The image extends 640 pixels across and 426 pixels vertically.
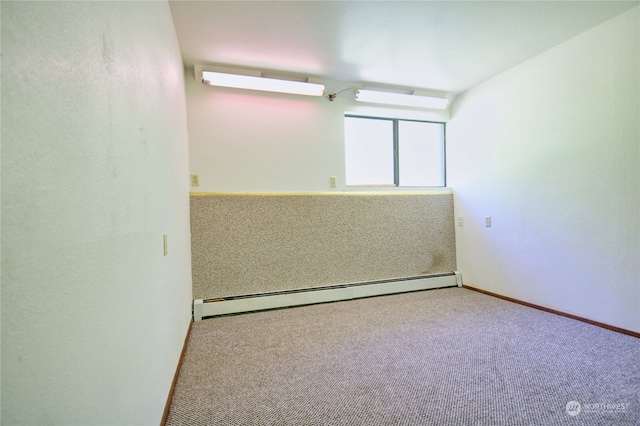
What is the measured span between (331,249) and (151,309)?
2.14 m

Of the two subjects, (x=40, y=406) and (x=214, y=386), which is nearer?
(x=40, y=406)

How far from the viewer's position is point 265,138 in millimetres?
2986

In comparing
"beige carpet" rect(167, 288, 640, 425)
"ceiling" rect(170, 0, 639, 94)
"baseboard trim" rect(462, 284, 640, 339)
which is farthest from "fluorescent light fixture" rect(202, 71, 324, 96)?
"baseboard trim" rect(462, 284, 640, 339)

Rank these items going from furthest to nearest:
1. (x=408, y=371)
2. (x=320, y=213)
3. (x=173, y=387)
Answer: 1. (x=320, y=213)
2. (x=408, y=371)
3. (x=173, y=387)

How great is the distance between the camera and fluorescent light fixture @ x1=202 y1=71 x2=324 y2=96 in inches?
103

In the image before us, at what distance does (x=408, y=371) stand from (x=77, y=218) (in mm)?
1806

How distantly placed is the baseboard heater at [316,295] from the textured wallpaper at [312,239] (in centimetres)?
7

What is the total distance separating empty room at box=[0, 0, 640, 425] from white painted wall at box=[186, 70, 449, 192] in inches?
0.9

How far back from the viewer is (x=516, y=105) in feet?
9.28

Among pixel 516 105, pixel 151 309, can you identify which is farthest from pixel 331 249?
pixel 516 105

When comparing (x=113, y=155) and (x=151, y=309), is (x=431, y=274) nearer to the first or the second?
(x=151, y=309)
